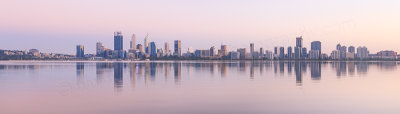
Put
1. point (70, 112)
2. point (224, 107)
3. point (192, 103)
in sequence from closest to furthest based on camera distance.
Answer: point (70, 112) < point (224, 107) < point (192, 103)

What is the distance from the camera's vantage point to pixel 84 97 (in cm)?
2506

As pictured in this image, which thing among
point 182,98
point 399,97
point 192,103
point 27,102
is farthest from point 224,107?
point 399,97

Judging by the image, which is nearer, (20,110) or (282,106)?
(20,110)

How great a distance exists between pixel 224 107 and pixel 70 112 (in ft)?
27.5

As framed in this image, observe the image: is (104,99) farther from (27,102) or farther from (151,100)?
(27,102)

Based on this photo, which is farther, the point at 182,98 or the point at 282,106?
the point at 182,98

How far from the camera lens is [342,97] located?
2562 cm

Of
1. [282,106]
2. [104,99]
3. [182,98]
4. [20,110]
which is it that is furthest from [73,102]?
[282,106]

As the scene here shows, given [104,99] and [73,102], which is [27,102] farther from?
[104,99]

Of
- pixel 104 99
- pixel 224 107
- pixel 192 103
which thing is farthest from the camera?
pixel 104 99

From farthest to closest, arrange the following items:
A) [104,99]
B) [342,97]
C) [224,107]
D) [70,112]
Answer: [342,97] → [104,99] → [224,107] → [70,112]

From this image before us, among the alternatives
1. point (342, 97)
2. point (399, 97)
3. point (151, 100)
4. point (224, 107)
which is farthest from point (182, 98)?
point (399, 97)

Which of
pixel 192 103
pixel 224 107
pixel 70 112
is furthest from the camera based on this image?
pixel 192 103

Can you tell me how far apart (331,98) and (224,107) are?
8.99 meters
